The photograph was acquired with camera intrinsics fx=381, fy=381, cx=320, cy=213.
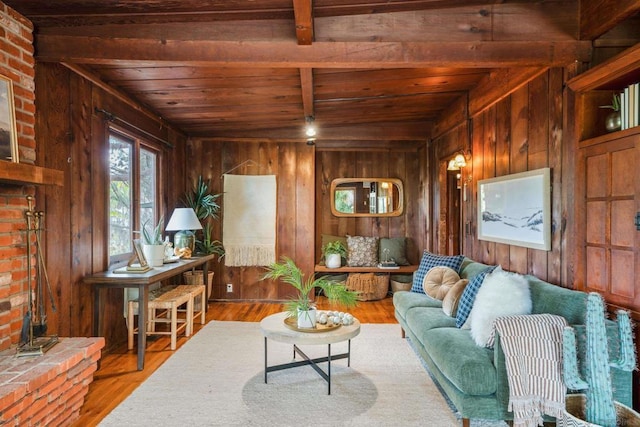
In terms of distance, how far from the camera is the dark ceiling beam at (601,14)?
220 cm

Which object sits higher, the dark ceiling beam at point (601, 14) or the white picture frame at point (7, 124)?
the dark ceiling beam at point (601, 14)

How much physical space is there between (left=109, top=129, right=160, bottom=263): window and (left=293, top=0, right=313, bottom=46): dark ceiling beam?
2189 mm

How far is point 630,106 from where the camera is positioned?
2.11 metres

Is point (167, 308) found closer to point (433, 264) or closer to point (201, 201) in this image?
point (201, 201)

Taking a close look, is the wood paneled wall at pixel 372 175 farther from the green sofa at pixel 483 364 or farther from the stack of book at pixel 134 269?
the green sofa at pixel 483 364

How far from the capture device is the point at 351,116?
494 centimetres

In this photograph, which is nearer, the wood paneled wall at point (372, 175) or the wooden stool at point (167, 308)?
the wooden stool at point (167, 308)

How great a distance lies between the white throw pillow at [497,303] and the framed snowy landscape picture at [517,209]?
517 mm

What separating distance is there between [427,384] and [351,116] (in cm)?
331

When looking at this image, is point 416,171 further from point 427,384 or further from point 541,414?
point 541,414

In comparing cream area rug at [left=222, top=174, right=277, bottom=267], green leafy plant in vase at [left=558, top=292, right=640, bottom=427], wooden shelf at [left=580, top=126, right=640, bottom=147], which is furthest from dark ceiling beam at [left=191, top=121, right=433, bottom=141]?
green leafy plant in vase at [left=558, top=292, right=640, bottom=427]

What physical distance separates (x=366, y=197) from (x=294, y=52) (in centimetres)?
373

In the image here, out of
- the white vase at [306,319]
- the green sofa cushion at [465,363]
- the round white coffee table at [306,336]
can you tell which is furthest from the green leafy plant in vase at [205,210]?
the green sofa cushion at [465,363]

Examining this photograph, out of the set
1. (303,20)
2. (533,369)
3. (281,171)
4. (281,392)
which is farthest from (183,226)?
(533,369)
